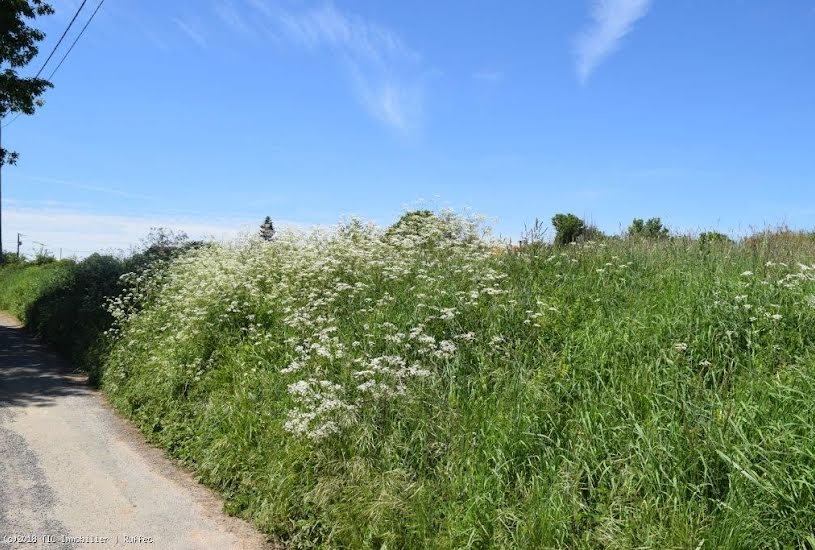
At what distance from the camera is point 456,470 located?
455 cm

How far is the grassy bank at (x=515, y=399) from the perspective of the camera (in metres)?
3.76

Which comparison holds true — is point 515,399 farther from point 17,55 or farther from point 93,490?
point 17,55

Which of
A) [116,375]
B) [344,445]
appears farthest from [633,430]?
[116,375]

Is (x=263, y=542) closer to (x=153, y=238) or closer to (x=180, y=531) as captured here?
(x=180, y=531)

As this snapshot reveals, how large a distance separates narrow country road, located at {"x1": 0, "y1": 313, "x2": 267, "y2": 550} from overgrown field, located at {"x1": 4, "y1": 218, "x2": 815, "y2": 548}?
352mm

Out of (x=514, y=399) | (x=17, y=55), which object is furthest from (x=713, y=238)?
(x=17, y=55)

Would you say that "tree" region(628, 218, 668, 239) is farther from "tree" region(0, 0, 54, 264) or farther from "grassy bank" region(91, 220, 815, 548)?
"tree" region(0, 0, 54, 264)

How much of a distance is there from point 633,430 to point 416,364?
7.17 ft

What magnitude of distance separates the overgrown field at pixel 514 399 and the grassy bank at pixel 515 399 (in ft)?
0.07

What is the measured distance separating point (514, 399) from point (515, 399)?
14 millimetres

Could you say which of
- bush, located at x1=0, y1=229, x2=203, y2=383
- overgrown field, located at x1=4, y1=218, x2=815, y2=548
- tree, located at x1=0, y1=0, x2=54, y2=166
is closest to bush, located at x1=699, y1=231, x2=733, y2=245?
overgrown field, located at x1=4, y1=218, x2=815, y2=548

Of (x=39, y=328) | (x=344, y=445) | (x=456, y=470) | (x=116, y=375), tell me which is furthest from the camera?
(x=39, y=328)

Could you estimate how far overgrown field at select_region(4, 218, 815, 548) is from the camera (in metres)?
3.76

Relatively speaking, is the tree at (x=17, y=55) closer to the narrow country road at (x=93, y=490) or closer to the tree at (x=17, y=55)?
the tree at (x=17, y=55)
